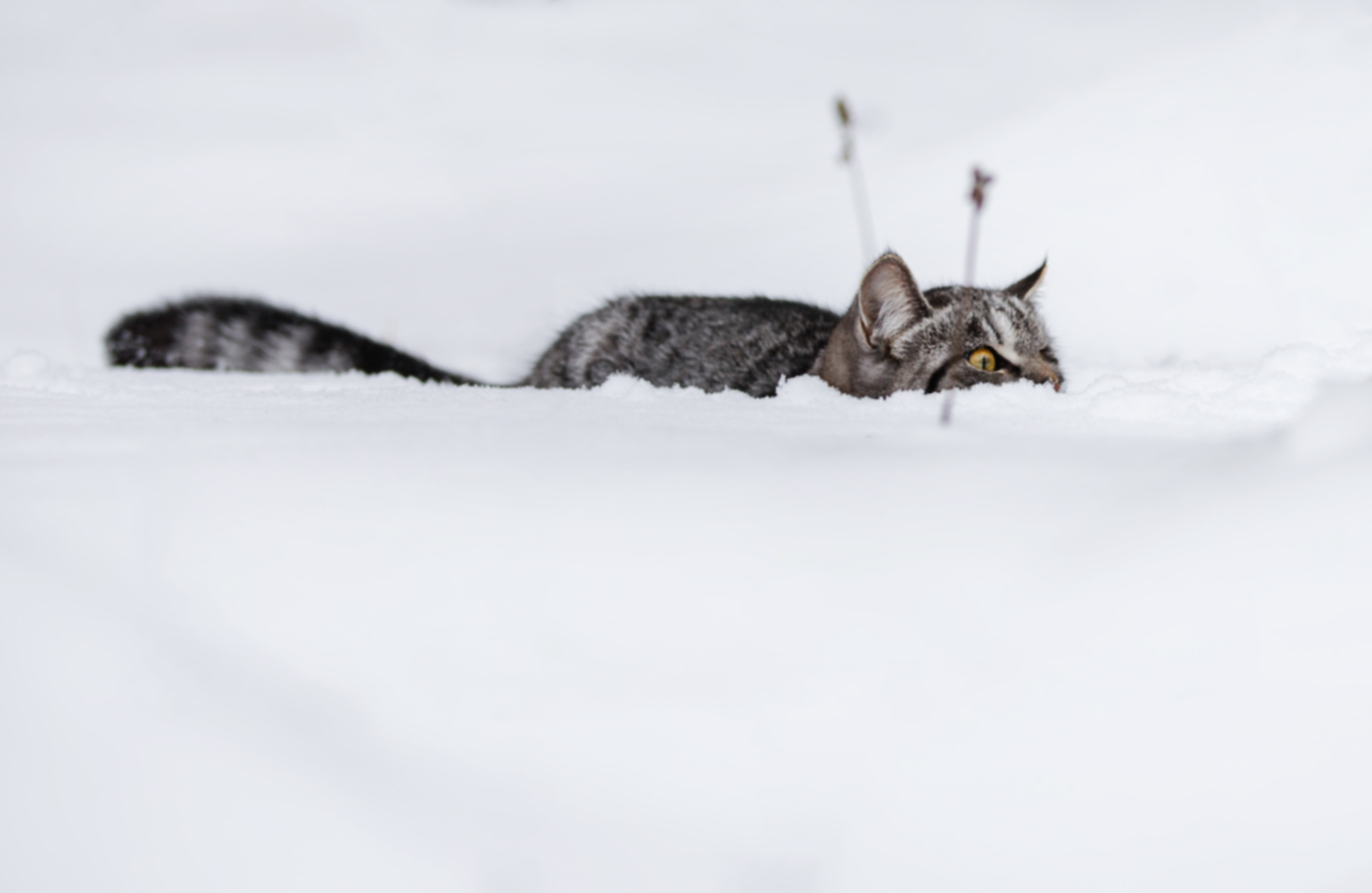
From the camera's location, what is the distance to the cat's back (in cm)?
274

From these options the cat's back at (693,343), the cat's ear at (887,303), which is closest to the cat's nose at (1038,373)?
the cat's ear at (887,303)

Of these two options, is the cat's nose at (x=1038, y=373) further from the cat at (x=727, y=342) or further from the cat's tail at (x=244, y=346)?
the cat's tail at (x=244, y=346)

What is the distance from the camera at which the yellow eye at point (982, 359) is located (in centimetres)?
233

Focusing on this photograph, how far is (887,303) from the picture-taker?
7.63 ft

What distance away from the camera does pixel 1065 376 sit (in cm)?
252

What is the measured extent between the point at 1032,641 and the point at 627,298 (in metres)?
2.54

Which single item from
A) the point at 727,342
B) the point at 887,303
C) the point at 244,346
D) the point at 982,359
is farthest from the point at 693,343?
Answer: the point at 244,346

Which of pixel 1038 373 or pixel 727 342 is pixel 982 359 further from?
pixel 727 342

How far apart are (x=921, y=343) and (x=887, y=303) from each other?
4.8 inches

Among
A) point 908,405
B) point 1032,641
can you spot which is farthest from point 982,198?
point 908,405

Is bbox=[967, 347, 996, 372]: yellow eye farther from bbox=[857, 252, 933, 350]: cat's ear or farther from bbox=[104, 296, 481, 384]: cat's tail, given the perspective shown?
bbox=[104, 296, 481, 384]: cat's tail

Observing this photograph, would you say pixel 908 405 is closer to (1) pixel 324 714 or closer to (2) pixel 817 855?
(2) pixel 817 855

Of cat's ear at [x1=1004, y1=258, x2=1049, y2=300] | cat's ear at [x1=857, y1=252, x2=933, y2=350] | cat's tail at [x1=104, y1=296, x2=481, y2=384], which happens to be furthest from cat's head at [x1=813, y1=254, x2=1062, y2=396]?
cat's tail at [x1=104, y1=296, x2=481, y2=384]

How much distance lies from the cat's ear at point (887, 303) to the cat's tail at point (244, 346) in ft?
4.22
